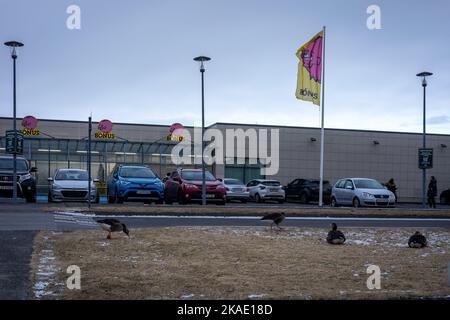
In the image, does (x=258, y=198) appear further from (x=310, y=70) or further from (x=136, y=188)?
(x=136, y=188)

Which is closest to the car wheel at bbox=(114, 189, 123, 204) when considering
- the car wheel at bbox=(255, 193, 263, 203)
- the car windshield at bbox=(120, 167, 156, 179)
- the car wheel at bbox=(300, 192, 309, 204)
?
the car windshield at bbox=(120, 167, 156, 179)

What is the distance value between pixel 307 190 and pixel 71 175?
1710cm

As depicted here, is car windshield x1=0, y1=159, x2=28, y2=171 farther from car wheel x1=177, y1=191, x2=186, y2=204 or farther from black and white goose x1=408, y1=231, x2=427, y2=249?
black and white goose x1=408, y1=231, x2=427, y2=249

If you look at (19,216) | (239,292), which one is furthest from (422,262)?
(19,216)

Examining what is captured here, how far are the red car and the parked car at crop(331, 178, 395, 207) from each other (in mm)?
6532

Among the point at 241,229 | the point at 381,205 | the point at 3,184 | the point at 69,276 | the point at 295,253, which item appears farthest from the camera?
the point at 381,205

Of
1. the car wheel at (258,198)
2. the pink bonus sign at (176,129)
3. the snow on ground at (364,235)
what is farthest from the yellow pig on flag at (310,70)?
the pink bonus sign at (176,129)

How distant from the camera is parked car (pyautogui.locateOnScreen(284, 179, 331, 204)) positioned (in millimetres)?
33812

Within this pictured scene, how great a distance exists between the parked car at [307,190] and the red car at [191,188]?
1148 centimetres

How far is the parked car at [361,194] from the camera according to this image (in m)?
25.4

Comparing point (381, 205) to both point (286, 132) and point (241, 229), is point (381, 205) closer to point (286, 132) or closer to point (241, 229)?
point (241, 229)

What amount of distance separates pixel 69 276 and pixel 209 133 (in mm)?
36297

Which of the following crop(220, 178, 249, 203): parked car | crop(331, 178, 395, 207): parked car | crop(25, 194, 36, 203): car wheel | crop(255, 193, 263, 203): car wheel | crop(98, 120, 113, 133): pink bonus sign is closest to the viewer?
crop(25, 194, 36, 203): car wheel

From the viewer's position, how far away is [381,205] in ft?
84.0
